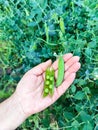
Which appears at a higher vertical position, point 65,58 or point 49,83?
point 65,58

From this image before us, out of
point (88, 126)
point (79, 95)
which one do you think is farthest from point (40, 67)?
point (88, 126)

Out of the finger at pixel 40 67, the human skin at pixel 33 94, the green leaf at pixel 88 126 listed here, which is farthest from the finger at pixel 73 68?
the green leaf at pixel 88 126

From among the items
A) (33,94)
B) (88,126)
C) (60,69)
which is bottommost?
(88,126)

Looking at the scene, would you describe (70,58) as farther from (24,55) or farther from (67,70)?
(24,55)

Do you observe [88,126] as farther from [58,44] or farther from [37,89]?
[58,44]

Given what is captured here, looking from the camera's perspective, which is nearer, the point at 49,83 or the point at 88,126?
the point at 88,126

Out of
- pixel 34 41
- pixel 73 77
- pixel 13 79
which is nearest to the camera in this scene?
pixel 73 77

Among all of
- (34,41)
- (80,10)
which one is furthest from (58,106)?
(80,10)
